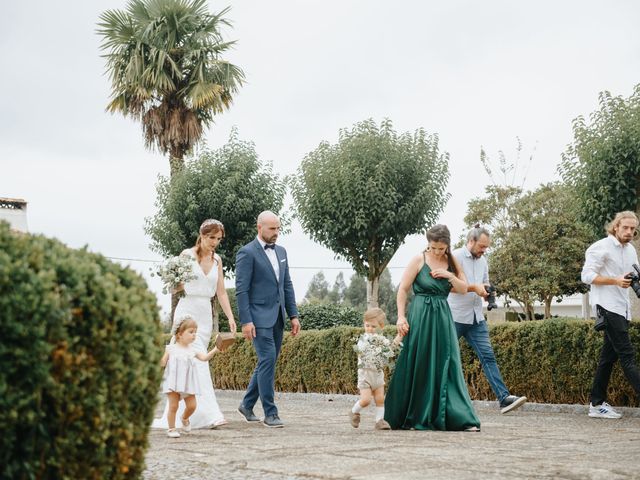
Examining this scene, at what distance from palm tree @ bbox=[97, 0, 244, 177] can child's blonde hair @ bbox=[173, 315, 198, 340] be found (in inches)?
780

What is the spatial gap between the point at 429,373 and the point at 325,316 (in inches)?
784

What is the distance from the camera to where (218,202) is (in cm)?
Answer: 2752

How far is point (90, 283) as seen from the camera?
3752 millimetres

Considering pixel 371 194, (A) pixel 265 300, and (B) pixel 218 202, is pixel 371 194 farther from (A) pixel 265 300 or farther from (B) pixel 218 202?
(A) pixel 265 300

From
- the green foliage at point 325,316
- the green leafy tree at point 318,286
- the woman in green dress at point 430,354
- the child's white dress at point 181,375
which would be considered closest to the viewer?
the child's white dress at point 181,375

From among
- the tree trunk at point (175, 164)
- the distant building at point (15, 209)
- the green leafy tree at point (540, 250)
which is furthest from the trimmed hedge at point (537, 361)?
the green leafy tree at point (540, 250)

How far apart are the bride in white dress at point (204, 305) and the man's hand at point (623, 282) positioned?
4.04 m

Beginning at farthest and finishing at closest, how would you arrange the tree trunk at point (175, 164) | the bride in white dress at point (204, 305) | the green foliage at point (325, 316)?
the green foliage at point (325, 316), the tree trunk at point (175, 164), the bride in white dress at point (204, 305)

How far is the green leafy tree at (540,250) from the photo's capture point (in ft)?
142

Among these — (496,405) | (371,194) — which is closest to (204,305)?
(496,405)

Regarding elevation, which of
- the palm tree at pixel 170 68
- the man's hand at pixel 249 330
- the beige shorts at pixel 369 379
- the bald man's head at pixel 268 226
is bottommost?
the beige shorts at pixel 369 379

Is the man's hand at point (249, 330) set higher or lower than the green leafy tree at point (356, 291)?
lower

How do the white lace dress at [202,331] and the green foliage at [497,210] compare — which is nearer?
the white lace dress at [202,331]

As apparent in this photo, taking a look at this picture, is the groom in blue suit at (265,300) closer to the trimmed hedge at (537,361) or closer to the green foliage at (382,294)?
the trimmed hedge at (537,361)
